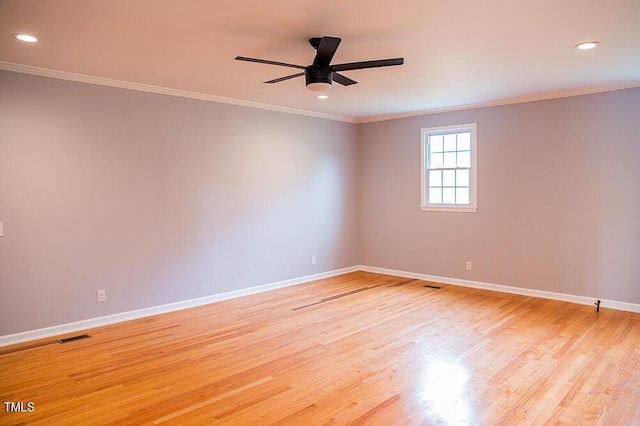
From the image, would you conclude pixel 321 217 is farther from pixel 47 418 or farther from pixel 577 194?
pixel 47 418

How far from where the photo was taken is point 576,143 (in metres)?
5.08

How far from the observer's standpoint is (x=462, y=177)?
615 centimetres

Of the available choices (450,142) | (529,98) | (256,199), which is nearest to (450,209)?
(450,142)

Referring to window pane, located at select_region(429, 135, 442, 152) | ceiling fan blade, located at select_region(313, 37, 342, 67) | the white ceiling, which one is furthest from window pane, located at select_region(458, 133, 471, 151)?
ceiling fan blade, located at select_region(313, 37, 342, 67)

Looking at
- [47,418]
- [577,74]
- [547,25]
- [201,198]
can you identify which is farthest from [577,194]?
[47,418]

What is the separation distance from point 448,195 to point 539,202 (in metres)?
1.28

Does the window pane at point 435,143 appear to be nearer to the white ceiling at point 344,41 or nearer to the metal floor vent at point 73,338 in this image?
the white ceiling at point 344,41

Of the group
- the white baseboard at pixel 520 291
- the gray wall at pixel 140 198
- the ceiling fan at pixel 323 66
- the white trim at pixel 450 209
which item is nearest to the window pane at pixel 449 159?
the white trim at pixel 450 209

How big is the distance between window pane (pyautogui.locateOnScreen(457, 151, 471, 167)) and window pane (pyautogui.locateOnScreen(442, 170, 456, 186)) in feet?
0.52

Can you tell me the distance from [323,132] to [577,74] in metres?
3.50

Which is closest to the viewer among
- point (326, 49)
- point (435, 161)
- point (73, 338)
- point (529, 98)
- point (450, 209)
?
point (326, 49)

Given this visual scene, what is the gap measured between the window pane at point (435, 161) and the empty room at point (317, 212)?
47 mm

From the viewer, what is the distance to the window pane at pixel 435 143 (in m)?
6.38

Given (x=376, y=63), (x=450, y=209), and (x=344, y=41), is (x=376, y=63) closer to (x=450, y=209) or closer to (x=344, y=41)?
(x=344, y=41)
